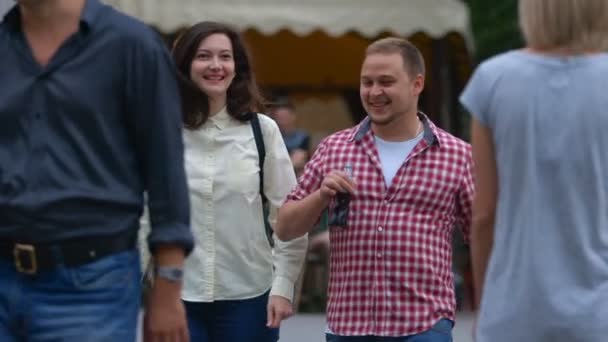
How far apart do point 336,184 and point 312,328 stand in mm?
8022

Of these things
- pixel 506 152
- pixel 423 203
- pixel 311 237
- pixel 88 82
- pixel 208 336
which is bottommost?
pixel 311 237

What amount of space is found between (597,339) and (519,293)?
227 mm

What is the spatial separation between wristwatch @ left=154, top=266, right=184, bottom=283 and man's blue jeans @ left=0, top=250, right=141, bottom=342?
4.9 inches

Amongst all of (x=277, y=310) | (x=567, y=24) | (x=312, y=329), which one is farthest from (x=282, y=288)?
(x=312, y=329)

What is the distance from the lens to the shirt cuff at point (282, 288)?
6316mm

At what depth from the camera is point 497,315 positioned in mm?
4426

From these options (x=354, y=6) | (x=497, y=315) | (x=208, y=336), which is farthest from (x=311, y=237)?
(x=497, y=315)

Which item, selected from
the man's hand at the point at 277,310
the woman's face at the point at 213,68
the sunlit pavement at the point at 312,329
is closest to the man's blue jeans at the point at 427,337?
the man's hand at the point at 277,310

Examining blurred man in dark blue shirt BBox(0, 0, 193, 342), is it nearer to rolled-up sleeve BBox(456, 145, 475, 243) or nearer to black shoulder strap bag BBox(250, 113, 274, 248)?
rolled-up sleeve BBox(456, 145, 475, 243)

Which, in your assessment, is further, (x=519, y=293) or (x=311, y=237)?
(x=311, y=237)

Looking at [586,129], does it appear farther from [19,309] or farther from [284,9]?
[284,9]

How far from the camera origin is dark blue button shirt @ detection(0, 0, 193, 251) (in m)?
4.33

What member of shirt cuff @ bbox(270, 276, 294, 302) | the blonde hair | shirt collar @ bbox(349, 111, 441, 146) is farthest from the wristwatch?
shirt cuff @ bbox(270, 276, 294, 302)

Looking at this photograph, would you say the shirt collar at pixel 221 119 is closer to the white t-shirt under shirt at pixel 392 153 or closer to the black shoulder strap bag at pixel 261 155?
the black shoulder strap bag at pixel 261 155
